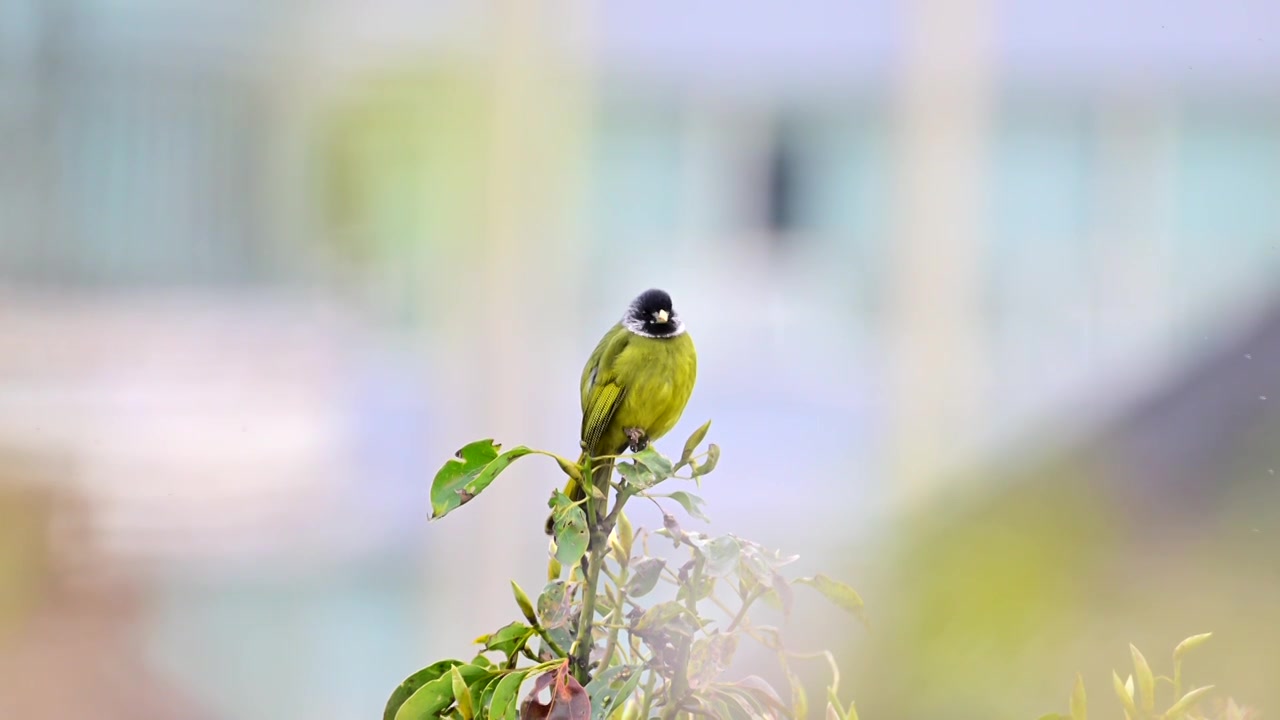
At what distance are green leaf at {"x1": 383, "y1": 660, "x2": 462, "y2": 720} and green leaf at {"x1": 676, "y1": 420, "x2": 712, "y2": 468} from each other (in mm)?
137

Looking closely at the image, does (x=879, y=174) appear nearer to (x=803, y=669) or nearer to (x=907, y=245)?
(x=907, y=245)

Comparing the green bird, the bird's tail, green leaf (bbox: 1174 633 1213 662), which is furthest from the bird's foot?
green leaf (bbox: 1174 633 1213 662)

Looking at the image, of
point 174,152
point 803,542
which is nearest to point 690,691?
point 803,542

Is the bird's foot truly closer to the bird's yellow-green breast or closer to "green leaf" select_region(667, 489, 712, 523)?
the bird's yellow-green breast

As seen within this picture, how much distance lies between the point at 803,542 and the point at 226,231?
1232mm

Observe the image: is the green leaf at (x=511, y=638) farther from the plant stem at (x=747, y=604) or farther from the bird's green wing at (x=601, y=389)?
the bird's green wing at (x=601, y=389)

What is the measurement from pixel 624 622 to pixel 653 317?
1.29ft

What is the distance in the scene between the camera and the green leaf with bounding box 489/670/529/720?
0.47 m

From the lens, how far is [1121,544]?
1330mm

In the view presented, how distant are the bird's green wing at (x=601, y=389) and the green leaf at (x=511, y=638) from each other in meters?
0.22

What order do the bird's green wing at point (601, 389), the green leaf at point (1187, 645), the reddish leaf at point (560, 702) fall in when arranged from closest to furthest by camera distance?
the reddish leaf at point (560, 702)
the green leaf at point (1187, 645)
the bird's green wing at point (601, 389)

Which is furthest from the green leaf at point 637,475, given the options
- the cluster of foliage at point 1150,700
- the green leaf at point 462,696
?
the cluster of foliage at point 1150,700

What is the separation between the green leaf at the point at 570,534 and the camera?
1.50 feet

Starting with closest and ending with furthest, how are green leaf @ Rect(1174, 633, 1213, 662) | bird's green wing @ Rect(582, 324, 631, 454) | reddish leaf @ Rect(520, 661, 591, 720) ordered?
reddish leaf @ Rect(520, 661, 591, 720) < green leaf @ Rect(1174, 633, 1213, 662) < bird's green wing @ Rect(582, 324, 631, 454)
